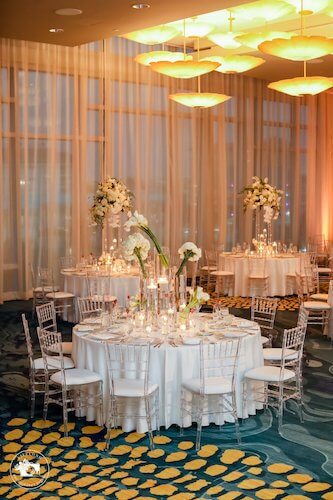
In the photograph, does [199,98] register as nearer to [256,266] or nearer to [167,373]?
[256,266]

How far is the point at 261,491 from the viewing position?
4.95 m

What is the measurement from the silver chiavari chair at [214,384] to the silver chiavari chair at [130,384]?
29 centimetres

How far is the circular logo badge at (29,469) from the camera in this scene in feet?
16.8

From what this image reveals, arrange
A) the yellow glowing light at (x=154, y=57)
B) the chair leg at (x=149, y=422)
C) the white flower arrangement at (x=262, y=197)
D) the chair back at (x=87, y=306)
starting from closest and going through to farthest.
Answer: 1. the chair leg at (x=149, y=422)
2. the chair back at (x=87, y=306)
3. the yellow glowing light at (x=154, y=57)
4. the white flower arrangement at (x=262, y=197)

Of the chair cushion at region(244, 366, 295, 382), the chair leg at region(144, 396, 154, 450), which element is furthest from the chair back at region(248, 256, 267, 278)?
the chair leg at region(144, 396, 154, 450)

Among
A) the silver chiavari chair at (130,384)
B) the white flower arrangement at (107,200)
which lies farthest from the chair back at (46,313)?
the white flower arrangement at (107,200)

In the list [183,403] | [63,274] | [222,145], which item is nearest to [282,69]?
[222,145]

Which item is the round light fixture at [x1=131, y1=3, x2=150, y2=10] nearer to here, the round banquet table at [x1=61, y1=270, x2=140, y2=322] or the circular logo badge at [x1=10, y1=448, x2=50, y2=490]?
the round banquet table at [x1=61, y1=270, x2=140, y2=322]

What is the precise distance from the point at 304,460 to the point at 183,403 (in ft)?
3.65

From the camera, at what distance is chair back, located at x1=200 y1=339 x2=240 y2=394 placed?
6.19 meters

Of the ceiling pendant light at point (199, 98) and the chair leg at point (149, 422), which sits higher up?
the ceiling pendant light at point (199, 98)

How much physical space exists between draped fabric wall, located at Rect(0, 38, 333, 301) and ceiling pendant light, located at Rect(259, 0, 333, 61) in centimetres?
490

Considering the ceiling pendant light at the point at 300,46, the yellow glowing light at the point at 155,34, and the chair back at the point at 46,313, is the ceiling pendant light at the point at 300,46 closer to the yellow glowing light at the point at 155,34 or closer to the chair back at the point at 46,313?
the yellow glowing light at the point at 155,34

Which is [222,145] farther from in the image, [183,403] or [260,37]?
[183,403]
